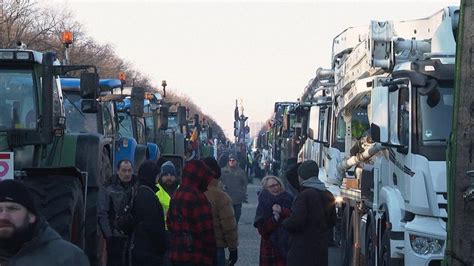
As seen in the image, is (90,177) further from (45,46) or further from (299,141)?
(45,46)

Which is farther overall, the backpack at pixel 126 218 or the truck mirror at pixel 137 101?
the truck mirror at pixel 137 101

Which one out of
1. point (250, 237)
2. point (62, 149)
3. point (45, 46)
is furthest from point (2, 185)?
point (45, 46)

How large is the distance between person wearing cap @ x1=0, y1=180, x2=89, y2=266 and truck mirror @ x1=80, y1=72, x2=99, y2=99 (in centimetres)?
641

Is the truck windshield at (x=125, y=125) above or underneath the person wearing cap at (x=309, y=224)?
above

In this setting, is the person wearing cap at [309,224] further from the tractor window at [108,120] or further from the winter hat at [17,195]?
the tractor window at [108,120]

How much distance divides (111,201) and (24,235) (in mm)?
6320

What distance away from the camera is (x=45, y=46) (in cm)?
5062

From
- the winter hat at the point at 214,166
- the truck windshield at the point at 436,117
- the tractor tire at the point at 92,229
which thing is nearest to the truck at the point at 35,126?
the tractor tire at the point at 92,229

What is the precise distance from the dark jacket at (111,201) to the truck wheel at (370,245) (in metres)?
3.07

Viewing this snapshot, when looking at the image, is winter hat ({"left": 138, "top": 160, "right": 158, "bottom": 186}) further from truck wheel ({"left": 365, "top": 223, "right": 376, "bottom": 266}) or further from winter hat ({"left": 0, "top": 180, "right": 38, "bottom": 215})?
→ winter hat ({"left": 0, "top": 180, "right": 38, "bottom": 215})

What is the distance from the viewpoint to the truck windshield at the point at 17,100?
11.1 meters

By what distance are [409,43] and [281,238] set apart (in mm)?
3182

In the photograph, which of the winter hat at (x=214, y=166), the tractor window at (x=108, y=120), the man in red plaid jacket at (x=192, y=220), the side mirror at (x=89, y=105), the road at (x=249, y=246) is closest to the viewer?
the man in red plaid jacket at (x=192, y=220)

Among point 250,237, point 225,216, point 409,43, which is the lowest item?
point 250,237
